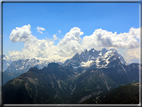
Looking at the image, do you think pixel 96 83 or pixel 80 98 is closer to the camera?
pixel 80 98

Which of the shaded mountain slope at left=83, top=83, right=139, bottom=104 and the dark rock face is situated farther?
the dark rock face

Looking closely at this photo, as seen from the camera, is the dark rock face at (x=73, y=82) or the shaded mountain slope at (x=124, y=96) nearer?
the shaded mountain slope at (x=124, y=96)

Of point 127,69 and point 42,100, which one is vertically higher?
point 127,69

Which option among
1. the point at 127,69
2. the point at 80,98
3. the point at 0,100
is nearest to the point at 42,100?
the point at 80,98

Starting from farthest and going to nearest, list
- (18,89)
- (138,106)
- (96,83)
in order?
(96,83)
(18,89)
(138,106)

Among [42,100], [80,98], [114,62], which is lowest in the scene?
[80,98]

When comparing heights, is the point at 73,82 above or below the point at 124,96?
below

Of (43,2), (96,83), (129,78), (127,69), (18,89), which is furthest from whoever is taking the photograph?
(127,69)

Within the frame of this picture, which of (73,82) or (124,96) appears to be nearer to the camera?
(124,96)

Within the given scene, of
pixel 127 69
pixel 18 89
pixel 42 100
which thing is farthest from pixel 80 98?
pixel 127 69

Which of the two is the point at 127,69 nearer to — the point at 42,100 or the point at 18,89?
the point at 42,100
